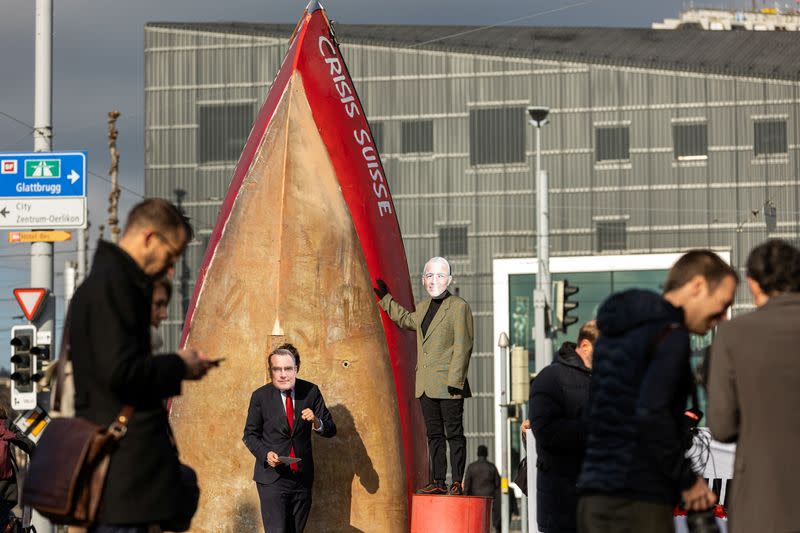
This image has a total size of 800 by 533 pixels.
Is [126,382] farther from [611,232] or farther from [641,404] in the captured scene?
[611,232]

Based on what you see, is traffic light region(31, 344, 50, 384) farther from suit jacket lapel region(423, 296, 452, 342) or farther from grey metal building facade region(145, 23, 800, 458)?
grey metal building facade region(145, 23, 800, 458)

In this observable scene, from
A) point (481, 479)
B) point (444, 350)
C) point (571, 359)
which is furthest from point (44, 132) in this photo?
point (571, 359)

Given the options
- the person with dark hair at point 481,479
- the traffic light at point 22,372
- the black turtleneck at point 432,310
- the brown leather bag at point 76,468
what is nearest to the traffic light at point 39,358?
the traffic light at point 22,372

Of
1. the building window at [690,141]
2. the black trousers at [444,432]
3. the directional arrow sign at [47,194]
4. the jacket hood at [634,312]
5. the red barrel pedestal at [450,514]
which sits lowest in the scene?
the red barrel pedestal at [450,514]

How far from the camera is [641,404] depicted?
4.99 metres

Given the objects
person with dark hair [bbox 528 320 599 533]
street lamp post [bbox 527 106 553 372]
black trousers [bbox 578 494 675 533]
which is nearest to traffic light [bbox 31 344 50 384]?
person with dark hair [bbox 528 320 599 533]

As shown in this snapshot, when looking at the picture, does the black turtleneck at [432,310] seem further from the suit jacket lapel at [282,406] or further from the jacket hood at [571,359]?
the jacket hood at [571,359]

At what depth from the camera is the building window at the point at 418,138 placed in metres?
50.8

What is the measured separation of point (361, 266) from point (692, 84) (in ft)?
127

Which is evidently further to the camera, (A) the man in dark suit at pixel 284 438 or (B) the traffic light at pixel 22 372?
(B) the traffic light at pixel 22 372

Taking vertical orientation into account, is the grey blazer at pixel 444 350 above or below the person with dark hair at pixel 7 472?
above

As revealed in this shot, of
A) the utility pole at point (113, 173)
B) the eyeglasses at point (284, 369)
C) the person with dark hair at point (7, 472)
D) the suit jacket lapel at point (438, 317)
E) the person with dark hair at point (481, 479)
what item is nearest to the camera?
the eyeglasses at point (284, 369)

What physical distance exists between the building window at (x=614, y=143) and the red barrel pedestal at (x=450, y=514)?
39.6m

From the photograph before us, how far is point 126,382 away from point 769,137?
150 feet
